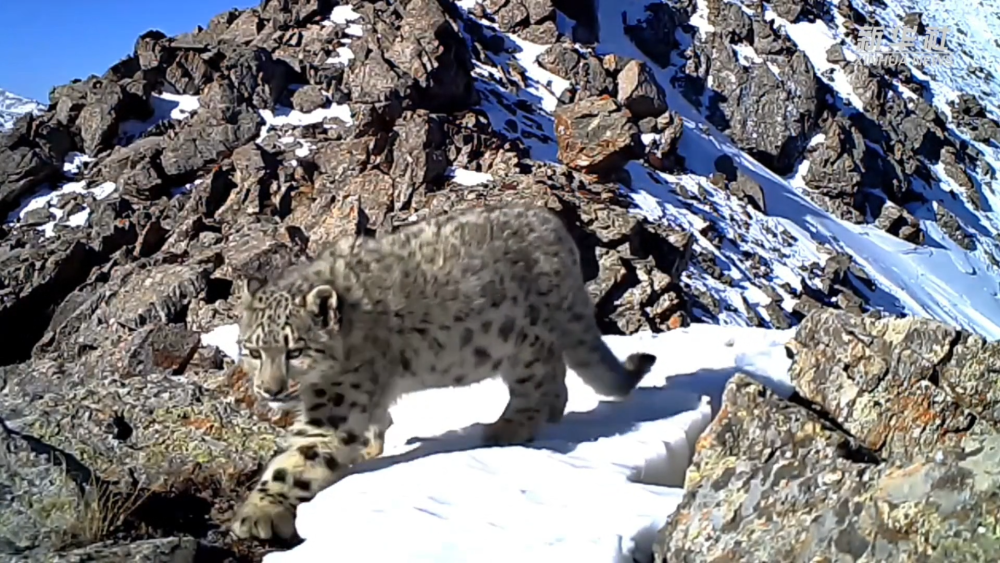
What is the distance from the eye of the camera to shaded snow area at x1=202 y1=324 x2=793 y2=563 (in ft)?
16.5

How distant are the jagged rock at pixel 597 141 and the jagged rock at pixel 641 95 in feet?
27.1

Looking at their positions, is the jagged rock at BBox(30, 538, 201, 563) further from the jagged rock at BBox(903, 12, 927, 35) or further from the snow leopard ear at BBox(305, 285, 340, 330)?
the jagged rock at BBox(903, 12, 927, 35)

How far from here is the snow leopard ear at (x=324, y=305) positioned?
6312 millimetres

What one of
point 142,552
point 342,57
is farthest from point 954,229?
point 142,552

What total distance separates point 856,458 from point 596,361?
276 cm

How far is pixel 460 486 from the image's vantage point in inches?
231

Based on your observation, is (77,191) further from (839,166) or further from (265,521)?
(839,166)

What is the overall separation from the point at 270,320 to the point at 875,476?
12.3ft

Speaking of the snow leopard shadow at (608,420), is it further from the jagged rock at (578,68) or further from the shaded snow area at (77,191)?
the jagged rock at (578,68)

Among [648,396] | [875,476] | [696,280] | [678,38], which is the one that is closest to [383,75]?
[696,280]

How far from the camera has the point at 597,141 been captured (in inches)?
1324

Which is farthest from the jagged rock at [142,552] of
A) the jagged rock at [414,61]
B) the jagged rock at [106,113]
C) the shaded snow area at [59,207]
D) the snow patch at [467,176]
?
the jagged rock at [106,113]

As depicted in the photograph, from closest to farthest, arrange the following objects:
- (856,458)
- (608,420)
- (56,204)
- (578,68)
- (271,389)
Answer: (856,458), (271,389), (608,420), (56,204), (578,68)

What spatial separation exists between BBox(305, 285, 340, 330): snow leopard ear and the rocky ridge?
8.08 ft
